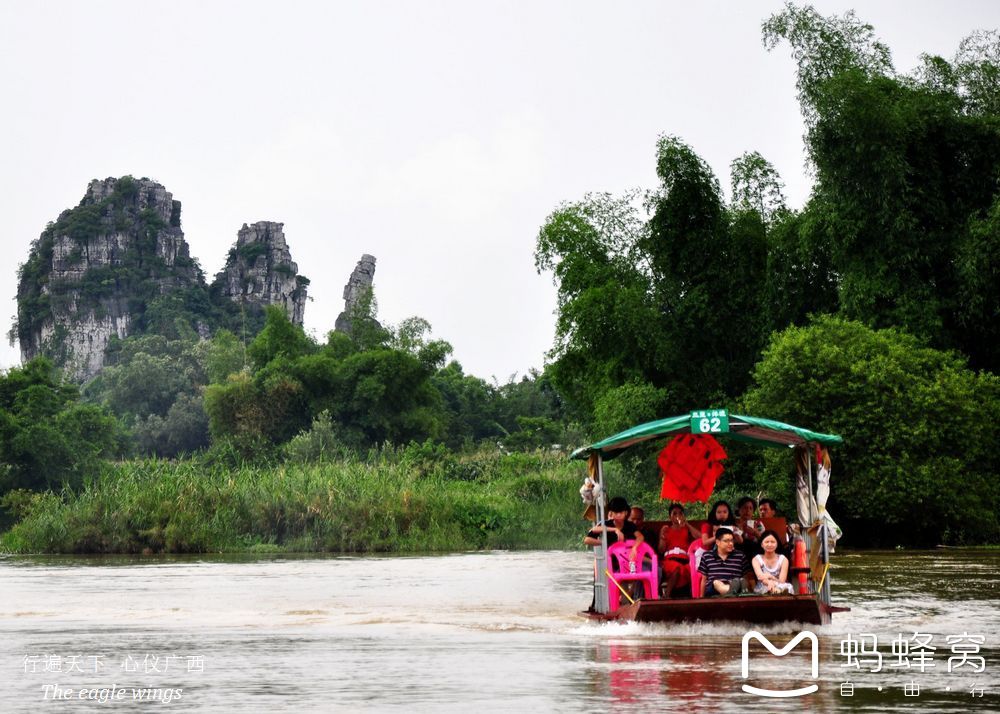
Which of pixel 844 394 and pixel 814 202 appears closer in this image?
pixel 844 394

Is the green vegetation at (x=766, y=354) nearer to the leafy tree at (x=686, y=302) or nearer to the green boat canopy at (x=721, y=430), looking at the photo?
the leafy tree at (x=686, y=302)

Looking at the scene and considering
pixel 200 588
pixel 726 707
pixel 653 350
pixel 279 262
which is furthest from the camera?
pixel 279 262

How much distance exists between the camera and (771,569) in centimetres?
1552

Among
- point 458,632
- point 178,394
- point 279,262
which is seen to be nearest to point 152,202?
point 279,262

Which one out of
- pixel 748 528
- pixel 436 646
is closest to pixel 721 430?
pixel 748 528

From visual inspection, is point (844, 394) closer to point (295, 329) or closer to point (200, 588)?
point (200, 588)

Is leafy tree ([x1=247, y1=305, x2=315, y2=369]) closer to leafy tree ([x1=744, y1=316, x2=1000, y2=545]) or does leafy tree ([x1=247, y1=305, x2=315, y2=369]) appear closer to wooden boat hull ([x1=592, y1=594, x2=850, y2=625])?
leafy tree ([x1=744, y1=316, x2=1000, y2=545])

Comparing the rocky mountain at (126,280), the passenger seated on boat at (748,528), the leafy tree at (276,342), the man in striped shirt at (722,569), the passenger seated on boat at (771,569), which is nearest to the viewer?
the passenger seated on boat at (771,569)

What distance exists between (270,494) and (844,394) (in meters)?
15.7

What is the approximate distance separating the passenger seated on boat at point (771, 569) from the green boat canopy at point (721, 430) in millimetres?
1218

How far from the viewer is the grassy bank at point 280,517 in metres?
39.0

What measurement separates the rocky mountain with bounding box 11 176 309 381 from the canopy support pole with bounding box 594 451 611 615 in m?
95.0

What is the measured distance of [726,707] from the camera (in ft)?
33.7

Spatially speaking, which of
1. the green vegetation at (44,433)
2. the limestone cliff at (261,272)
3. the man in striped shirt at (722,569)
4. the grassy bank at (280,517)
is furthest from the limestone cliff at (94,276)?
the man in striped shirt at (722,569)
